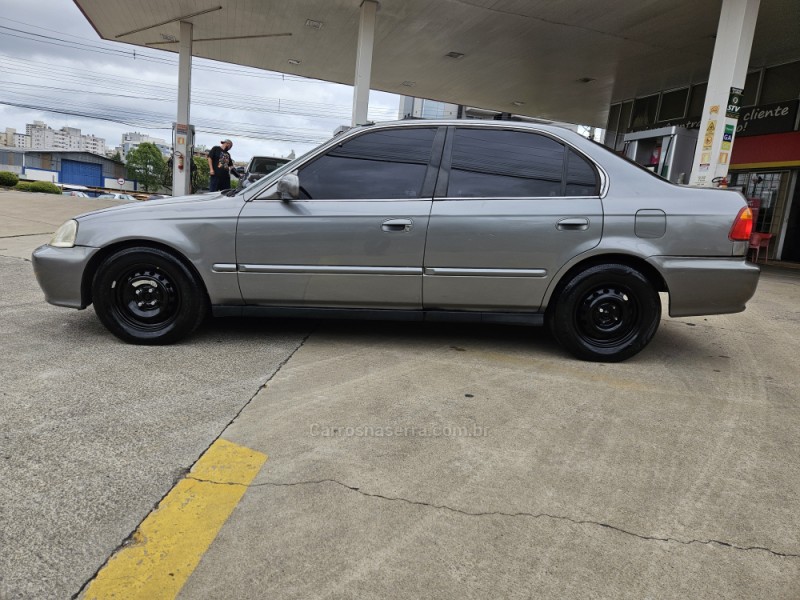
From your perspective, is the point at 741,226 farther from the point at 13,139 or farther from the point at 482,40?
the point at 13,139

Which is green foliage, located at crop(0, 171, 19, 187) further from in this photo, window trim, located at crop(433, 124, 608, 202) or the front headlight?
window trim, located at crop(433, 124, 608, 202)

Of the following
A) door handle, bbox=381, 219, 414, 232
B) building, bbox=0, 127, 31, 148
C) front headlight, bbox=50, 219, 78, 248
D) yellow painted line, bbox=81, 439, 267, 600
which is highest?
building, bbox=0, 127, 31, 148

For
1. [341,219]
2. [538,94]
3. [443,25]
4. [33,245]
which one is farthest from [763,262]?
[33,245]

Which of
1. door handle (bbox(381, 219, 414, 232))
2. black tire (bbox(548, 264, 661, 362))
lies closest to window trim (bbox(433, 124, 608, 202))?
door handle (bbox(381, 219, 414, 232))

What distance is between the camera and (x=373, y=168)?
390cm

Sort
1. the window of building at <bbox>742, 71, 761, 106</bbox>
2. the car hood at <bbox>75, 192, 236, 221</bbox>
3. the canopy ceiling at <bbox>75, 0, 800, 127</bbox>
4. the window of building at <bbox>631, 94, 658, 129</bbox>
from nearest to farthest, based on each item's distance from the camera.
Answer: the car hood at <bbox>75, 192, 236, 221</bbox> → the canopy ceiling at <bbox>75, 0, 800, 127</bbox> → the window of building at <bbox>742, 71, 761, 106</bbox> → the window of building at <bbox>631, 94, 658, 129</bbox>

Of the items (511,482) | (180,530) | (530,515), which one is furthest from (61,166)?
(530,515)

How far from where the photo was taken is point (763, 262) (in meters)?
13.4

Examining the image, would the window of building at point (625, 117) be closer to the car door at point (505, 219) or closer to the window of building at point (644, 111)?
the window of building at point (644, 111)

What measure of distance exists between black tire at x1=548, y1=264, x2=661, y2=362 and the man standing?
988cm

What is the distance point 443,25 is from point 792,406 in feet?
34.8

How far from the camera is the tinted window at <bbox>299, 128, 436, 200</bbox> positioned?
12.7ft

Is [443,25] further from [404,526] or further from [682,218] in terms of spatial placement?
[404,526]

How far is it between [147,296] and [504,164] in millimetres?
2723
